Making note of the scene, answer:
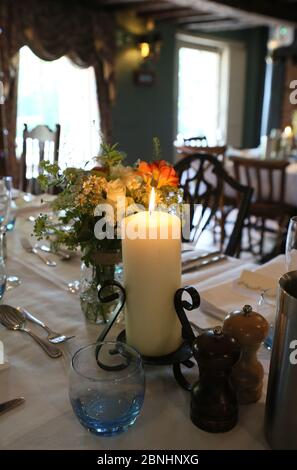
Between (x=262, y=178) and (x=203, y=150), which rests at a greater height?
(x=203, y=150)

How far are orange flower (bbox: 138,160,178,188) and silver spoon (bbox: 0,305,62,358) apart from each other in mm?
365

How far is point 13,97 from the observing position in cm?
402

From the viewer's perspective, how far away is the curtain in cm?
392

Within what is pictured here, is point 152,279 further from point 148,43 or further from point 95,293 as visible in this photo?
point 148,43

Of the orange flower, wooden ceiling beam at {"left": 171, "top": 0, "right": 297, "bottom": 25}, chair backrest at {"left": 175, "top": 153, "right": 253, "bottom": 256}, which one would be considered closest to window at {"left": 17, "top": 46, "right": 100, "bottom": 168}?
wooden ceiling beam at {"left": 171, "top": 0, "right": 297, "bottom": 25}

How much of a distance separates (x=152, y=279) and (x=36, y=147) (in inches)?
80.4

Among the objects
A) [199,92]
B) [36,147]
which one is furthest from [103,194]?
[199,92]

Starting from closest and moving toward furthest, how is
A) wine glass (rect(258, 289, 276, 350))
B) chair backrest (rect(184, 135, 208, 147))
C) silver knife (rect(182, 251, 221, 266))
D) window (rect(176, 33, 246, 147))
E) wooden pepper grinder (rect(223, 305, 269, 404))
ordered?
wooden pepper grinder (rect(223, 305, 269, 404)) < wine glass (rect(258, 289, 276, 350)) < silver knife (rect(182, 251, 221, 266)) < chair backrest (rect(184, 135, 208, 147)) < window (rect(176, 33, 246, 147))

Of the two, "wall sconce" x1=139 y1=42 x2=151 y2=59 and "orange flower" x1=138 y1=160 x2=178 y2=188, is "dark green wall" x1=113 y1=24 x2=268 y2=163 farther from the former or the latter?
"orange flower" x1=138 y1=160 x2=178 y2=188

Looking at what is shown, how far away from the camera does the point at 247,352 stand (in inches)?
27.0

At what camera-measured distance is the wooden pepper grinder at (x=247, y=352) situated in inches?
26.4

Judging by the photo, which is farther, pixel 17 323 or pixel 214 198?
pixel 214 198

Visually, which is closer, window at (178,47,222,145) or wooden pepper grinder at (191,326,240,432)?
wooden pepper grinder at (191,326,240,432)

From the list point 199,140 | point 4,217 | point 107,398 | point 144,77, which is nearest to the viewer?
point 107,398
